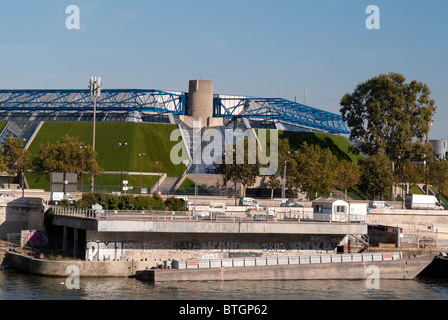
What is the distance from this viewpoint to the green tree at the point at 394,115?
144 metres

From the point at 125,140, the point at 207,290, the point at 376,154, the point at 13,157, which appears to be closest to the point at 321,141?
the point at 376,154

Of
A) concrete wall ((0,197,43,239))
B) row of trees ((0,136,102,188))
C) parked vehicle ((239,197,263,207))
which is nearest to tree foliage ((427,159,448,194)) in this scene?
parked vehicle ((239,197,263,207))

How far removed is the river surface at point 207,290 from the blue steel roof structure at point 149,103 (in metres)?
110

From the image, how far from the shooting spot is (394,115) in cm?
14550

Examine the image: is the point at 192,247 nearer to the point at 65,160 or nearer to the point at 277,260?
the point at 277,260

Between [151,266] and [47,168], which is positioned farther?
[47,168]

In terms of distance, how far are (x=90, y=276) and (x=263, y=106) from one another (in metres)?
125

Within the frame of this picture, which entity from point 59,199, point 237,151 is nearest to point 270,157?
point 237,151

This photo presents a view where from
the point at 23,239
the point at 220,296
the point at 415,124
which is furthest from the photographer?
the point at 415,124

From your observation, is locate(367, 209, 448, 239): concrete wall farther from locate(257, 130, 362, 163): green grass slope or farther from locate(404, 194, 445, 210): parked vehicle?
locate(257, 130, 362, 163): green grass slope

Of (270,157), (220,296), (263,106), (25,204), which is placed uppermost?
(263,106)

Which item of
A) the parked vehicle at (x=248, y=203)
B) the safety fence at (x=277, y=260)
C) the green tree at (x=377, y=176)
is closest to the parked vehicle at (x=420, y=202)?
the green tree at (x=377, y=176)

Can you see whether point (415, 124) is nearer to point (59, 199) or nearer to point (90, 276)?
point (59, 199)

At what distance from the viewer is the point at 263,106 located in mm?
187000
